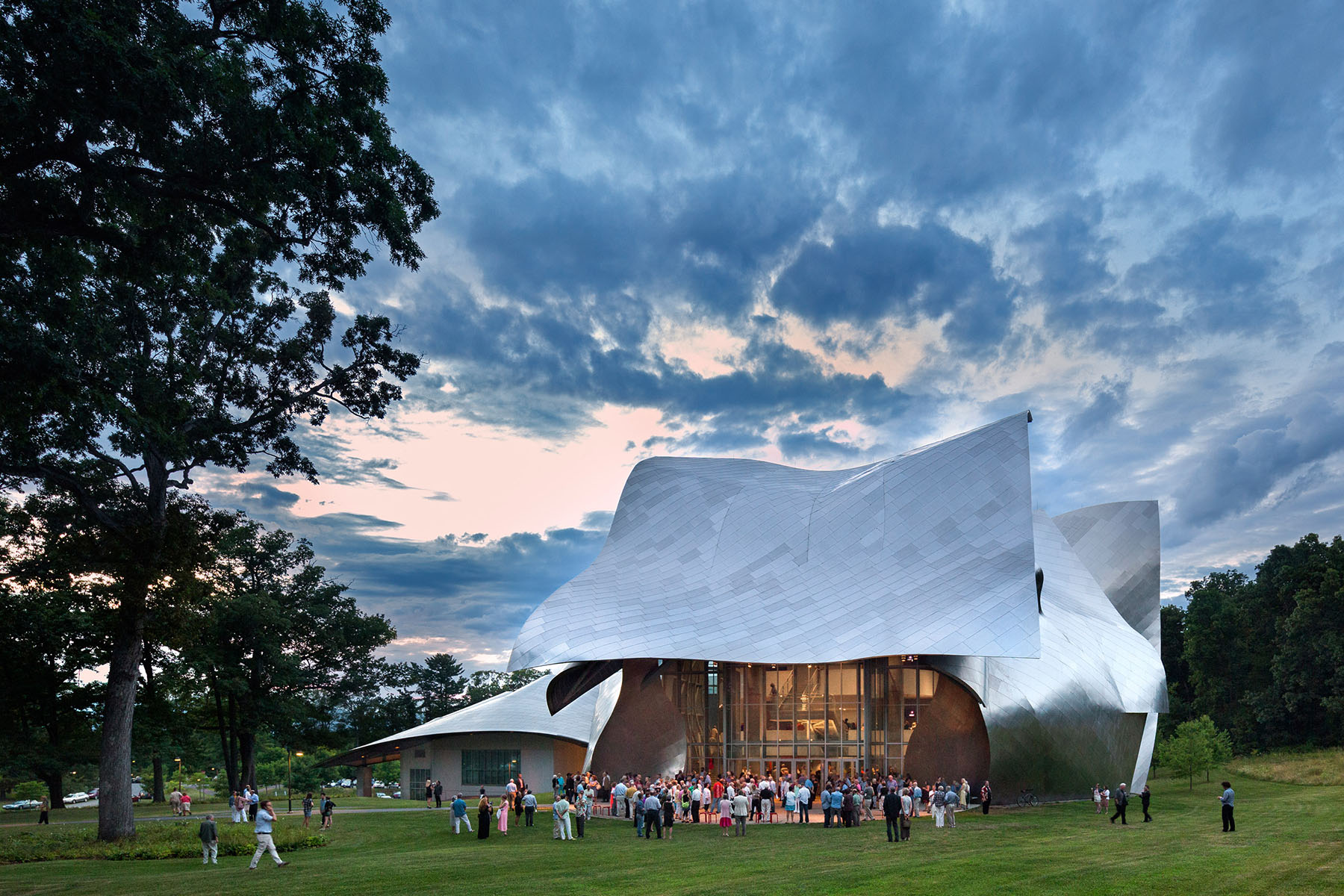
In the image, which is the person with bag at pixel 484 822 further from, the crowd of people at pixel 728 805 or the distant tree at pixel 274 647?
the distant tree at pixel 274 647

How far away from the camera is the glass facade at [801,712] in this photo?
32906 millimetres

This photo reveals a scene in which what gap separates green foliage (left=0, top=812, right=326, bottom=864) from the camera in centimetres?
2083

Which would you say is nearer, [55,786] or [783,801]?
[783,801]

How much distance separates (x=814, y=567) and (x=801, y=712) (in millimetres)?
5640

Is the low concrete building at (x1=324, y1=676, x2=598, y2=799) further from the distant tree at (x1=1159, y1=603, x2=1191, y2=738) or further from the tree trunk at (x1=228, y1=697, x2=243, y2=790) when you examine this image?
the distant tree at (x1=1159, y1=603, x2=1191, y2=738)

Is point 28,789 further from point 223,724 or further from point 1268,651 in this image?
point 1268,651

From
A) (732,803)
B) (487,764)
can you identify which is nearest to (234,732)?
(487,764)

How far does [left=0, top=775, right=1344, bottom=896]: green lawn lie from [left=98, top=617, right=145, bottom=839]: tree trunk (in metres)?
3.08

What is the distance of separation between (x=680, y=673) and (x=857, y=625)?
8014 mm

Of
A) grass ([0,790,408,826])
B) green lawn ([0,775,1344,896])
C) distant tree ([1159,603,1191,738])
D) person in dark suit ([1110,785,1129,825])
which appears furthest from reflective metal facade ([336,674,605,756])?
distant tree ([1159,603,1191,738])

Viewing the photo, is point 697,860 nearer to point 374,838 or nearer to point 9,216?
point 374,838

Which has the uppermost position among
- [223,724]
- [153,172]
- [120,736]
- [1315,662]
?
[153,172]

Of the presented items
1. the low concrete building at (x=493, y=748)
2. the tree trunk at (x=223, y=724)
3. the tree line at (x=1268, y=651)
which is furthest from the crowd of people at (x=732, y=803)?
the tree line at (x=1268, y=651)

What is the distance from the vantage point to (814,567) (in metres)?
36.8
